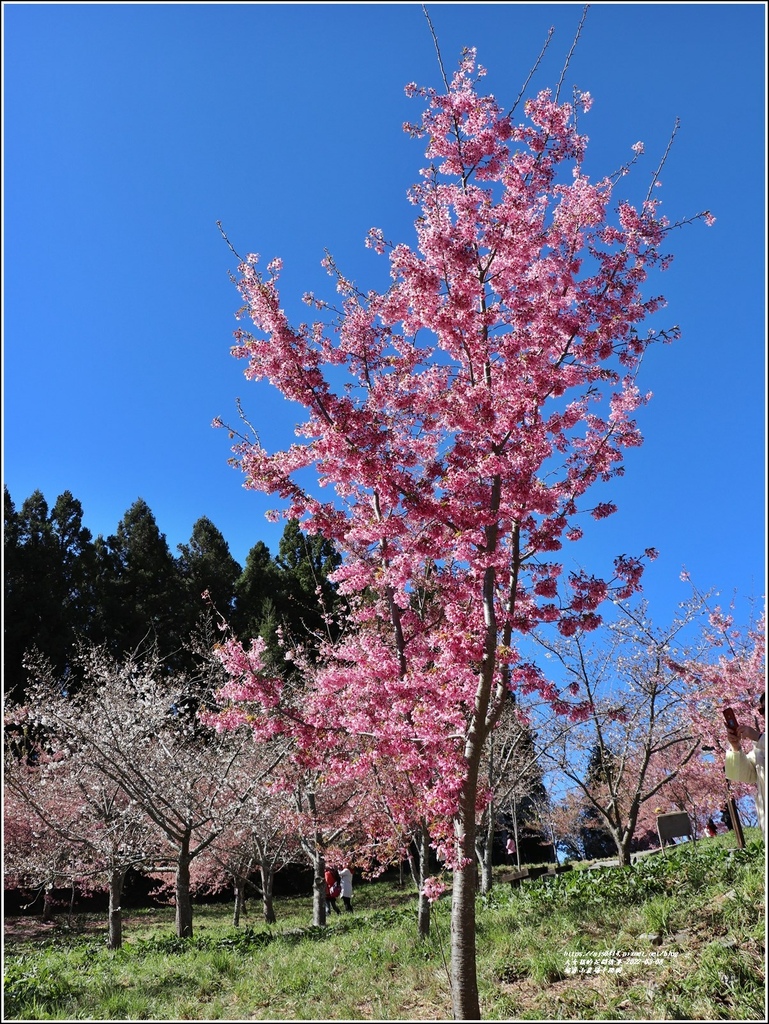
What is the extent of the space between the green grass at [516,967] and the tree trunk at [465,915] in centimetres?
69

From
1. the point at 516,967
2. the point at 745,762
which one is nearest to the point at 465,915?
the point at 516,967

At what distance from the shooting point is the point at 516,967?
19.6 feet

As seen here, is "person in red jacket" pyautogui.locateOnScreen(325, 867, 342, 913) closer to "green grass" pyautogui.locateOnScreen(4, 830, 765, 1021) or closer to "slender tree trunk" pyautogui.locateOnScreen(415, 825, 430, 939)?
"green grass" pyautogui.locateOnScreen(4, 830, 765, 1021)

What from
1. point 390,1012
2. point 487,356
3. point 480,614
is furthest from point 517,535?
point 390,1012

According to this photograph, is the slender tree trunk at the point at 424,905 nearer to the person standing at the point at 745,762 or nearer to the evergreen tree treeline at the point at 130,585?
the person standing at the point at 745,762

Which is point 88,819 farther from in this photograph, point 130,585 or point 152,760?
point 130,585

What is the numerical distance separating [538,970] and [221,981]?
364 centimetres

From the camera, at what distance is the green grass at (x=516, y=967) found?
495 centimetres

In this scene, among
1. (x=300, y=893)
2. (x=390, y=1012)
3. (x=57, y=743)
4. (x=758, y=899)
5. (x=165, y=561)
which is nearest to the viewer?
(x=758, y=899)

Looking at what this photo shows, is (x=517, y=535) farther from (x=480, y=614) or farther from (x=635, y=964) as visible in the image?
(x=635, y=964)

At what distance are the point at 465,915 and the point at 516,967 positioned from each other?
166 centimetres

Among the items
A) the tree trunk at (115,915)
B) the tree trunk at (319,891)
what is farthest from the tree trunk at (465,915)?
the tree trunk at (115,915)

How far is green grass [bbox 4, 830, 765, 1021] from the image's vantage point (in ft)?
16.2

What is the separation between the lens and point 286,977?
→ 22.8 ft
